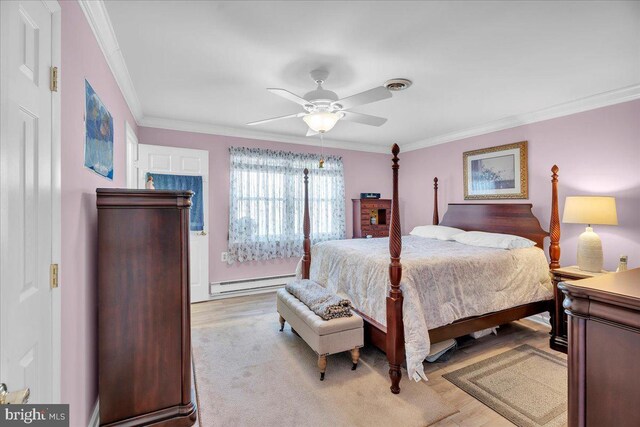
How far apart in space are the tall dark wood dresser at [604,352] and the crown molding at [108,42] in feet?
8.66

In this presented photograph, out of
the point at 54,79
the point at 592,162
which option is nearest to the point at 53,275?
the point at 54,79

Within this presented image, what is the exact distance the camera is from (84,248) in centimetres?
166

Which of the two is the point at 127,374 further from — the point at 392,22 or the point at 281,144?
the point at 281,144

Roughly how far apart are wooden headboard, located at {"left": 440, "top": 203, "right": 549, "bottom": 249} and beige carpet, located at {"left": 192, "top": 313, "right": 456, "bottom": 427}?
2.47m

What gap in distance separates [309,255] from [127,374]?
226 centimetres

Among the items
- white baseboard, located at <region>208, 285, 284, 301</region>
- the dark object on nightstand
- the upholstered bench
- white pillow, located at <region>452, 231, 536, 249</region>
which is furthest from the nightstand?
white baseboard, located at <region>208, 285, 284, 301</region>

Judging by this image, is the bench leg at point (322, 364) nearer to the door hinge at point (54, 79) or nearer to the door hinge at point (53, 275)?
the door hinge at point (53, 275)

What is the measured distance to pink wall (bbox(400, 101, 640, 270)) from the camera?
9.59ft

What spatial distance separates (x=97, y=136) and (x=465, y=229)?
4.47 meters

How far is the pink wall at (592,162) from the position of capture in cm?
292

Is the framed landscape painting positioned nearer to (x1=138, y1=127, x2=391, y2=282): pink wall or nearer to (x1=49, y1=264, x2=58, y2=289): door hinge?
(x1=49, y1=264, x2=58, y2=289): door hinge

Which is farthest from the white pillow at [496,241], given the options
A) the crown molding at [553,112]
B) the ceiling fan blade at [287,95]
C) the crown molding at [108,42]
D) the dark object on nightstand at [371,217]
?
the crown molding at [108,42]

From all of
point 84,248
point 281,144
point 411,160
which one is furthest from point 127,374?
point 411,160

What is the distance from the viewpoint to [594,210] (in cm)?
Result: 279
